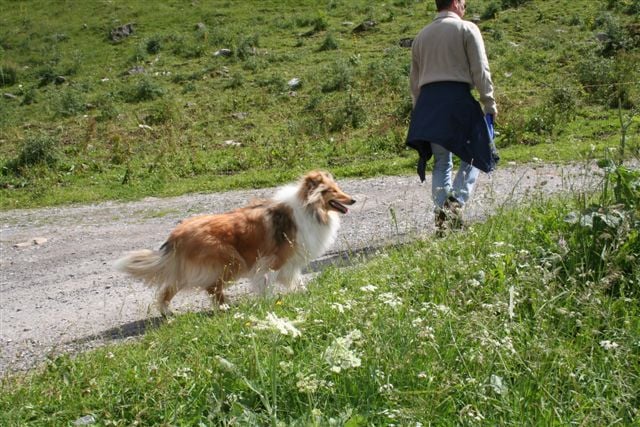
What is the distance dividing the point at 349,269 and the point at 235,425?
2.55 metres

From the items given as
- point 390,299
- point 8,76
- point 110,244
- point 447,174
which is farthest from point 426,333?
point 8,76

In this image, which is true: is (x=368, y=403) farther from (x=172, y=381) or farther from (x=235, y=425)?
(x=172, y=381)

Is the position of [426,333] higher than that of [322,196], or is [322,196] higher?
[426,333]

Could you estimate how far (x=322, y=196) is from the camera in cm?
641

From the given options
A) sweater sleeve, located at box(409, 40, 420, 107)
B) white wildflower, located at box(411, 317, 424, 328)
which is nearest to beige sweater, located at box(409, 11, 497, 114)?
sweater sleeve, located at box(409, 40, 420, 107)

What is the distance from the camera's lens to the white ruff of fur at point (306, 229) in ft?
20.5

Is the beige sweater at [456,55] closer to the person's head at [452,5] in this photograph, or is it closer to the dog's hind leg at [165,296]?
the person's head at [452,5]

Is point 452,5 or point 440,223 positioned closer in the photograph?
point 440,223

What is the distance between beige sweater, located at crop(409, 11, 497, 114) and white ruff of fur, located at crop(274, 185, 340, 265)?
5.20 ft

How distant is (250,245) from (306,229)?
22.8 inches

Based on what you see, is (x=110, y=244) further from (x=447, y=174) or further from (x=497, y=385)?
(x=497, y=385)

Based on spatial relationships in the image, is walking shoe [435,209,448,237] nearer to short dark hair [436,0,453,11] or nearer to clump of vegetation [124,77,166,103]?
short dark hair [436,0,453,11]

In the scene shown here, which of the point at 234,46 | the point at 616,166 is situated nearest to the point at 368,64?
the point at 234,46

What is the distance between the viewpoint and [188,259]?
5699 millimetres
